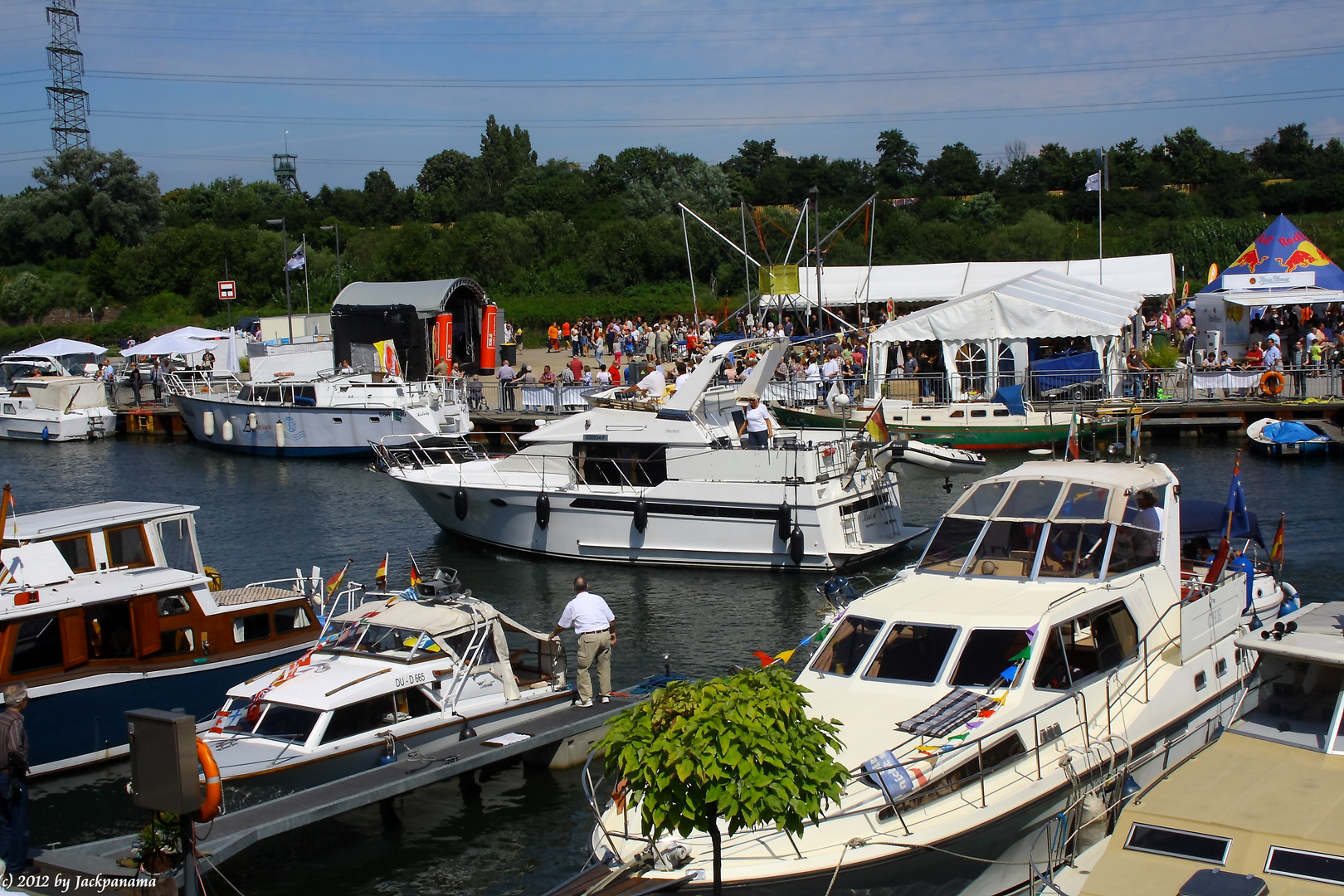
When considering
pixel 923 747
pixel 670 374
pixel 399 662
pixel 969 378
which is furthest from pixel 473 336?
pixel 923 747

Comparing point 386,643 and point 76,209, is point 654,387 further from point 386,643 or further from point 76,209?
point 76,209

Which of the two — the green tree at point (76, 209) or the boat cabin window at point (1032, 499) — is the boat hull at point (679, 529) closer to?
the boat cabin window at point (1032, 499)

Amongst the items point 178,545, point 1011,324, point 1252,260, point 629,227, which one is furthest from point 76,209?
point 178,545

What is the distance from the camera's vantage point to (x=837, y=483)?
2166 centimetres

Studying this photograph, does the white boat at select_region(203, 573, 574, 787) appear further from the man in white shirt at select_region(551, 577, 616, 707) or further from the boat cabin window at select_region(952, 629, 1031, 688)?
the boat cabin window at select_region(952, 629, 1031, 688)

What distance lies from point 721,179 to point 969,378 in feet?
139

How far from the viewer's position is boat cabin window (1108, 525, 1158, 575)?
39.0ft

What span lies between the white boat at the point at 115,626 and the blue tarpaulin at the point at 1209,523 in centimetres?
1130

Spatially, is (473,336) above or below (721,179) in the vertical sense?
below

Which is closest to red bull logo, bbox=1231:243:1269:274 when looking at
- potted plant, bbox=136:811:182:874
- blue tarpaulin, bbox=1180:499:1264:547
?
blue tarpaulin, bbox=1180:499:1264:547

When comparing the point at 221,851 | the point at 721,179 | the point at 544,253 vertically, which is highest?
the point at 721,179

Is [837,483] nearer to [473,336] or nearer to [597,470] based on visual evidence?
[597,470]

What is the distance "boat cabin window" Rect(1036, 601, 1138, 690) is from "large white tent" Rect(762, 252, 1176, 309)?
35304mm

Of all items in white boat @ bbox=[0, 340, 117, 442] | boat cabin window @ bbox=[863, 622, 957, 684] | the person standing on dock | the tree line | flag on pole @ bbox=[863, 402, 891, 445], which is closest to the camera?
the person standing on dock
